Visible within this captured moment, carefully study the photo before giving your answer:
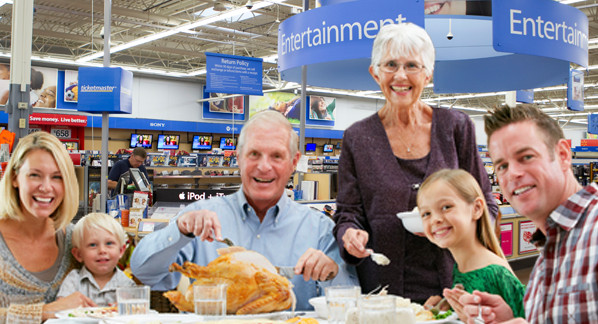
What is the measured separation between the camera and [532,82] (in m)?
5.46

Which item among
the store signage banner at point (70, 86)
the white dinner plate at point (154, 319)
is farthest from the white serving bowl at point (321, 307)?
the store signage banner at point (70, 86)

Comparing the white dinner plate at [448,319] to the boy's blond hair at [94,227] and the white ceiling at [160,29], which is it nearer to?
the boy's blond hair at [94,227]

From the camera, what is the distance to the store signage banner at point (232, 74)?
1190 cm

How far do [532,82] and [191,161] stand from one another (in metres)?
11.8

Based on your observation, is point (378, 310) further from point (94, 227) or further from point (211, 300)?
point (94, 227)

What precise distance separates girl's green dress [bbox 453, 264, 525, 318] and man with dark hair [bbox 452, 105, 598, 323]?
326 mm

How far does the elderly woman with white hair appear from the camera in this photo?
6.67 feet

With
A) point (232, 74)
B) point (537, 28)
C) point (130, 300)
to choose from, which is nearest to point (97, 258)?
point (130, 300)

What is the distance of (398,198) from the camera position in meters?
2.11

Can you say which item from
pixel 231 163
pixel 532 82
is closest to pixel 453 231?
pixel 532 82

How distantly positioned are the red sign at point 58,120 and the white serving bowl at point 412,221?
771 inches

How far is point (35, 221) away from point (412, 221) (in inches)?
62.9

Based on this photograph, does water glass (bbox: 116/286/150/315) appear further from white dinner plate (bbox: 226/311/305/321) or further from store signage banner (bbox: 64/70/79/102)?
store signage banner (bbox: 64/70/79/102)

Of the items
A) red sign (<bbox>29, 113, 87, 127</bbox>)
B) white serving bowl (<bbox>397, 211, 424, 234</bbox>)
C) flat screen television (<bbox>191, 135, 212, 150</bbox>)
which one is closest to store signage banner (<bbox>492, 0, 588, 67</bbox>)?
white serving bowl (<bbox>397, 211, 424, 234</bbox>)
